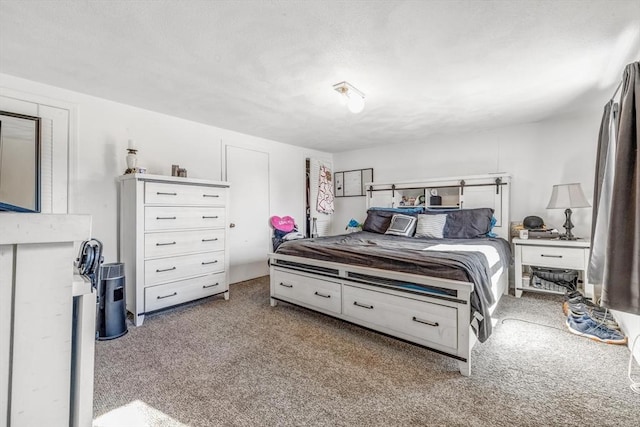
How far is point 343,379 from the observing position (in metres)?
1.76

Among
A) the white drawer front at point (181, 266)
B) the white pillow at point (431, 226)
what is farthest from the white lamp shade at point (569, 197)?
the white drawer front at point (181, 266)

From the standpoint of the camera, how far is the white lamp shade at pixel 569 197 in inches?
121

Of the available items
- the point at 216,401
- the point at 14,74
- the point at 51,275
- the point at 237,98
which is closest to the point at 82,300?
the point at 51,275

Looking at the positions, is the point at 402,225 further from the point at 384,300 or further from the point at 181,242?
the point at 181,242

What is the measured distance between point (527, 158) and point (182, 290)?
446 cm

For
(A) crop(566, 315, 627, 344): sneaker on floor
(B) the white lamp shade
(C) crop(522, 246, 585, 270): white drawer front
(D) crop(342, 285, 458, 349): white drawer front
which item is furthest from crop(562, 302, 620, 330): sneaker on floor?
(D) crop(342, 285, 458, 349): white drawer front

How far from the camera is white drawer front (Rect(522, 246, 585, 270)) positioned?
9.89ft

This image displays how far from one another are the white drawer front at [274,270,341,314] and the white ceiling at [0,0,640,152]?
177cm

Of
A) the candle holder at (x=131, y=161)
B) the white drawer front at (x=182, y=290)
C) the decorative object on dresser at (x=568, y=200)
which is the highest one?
the candle holder at (x=131, y=161)

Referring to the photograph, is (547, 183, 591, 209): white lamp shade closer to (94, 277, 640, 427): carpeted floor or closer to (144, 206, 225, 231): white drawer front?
(94, 277, 640, 427): carpeted floor

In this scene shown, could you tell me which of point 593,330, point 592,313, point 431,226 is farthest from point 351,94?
point 592,313

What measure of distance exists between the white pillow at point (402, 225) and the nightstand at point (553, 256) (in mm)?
1174

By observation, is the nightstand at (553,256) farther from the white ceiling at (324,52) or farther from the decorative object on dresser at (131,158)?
the decorative object on dresser at (131,158)

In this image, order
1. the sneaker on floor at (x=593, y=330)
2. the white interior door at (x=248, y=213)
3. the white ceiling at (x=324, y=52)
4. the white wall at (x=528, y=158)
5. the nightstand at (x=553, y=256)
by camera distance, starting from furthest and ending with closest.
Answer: the white interior door at (x=248, y=213) < the white wall at (x=528, y=158) < the nightstand at (x=553, y=256) < the sneaker on floor at (x=593, y=330) < the white ceiling at (x=324, y=52)
